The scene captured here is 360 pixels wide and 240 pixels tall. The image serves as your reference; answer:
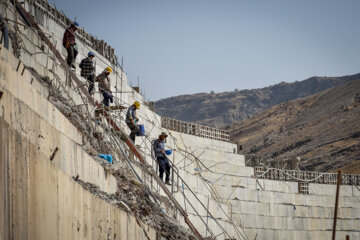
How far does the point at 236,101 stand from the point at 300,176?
10639 centimetres

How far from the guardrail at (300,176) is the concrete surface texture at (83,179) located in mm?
450

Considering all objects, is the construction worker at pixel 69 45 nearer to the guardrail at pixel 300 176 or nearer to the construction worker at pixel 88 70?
the construction worker at pixel 88 70

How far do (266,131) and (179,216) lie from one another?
6247 cm

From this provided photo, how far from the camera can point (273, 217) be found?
27250 millimetres

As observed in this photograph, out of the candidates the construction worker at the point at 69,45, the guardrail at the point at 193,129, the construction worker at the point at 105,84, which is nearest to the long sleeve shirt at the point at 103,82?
the construction worker at the point at 105,84

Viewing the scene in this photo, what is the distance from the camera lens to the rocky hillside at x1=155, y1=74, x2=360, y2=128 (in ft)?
435

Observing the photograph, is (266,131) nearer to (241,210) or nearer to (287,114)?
(287,114)

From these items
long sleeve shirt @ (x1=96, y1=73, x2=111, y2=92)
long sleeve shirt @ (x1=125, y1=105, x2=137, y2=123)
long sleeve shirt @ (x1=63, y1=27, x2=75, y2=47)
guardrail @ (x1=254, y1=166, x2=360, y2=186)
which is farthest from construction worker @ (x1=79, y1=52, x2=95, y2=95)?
guardrail @ (x1=254, y1=166, x2=360, y2=186)

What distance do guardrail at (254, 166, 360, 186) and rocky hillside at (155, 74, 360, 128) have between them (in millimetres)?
94682

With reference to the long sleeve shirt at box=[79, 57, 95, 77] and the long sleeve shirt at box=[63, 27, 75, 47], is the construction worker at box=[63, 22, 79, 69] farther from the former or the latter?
the long sleeve shirt at box=[79, 57, 95, 77]

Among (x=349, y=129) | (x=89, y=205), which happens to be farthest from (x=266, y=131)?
(x=89, y=205)

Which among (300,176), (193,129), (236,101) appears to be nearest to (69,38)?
(193,129)

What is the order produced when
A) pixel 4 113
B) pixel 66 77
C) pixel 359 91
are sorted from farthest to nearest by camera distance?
1. pixel 359 91
2. pixel 66 77
3. pixel 4 113

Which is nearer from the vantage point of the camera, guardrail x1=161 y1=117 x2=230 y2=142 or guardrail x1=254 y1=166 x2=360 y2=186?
guardrail x1=161 y1=117 x2=230 y2=142
